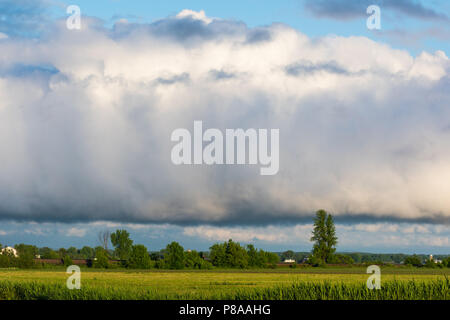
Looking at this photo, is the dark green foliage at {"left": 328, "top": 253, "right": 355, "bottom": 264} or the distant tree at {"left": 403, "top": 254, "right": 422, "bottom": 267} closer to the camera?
the dark green foliage at {"left": 328, "top": 253, "right": 355, "bottom": 264}

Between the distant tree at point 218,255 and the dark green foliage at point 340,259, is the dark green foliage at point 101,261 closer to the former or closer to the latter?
the distant tree at point 218,255

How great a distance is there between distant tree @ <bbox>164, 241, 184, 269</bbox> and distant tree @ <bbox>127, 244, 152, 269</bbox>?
487cm

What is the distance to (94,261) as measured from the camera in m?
157

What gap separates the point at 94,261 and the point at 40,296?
324ft

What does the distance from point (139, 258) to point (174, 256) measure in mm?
8915

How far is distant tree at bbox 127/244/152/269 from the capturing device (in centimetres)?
15300

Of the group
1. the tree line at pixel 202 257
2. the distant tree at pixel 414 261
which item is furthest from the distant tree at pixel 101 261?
the distant tree at pixel 414 261

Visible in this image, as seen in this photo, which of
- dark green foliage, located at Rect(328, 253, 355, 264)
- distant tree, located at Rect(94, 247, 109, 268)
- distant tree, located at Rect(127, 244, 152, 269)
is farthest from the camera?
dark green foliage, located at Rect(328, 253, 355, 264)

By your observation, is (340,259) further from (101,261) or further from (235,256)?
(101,261)

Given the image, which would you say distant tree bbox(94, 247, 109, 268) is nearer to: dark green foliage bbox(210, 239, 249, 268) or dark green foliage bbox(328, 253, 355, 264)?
dark green foliage bbox(210, 239, 249, 268)

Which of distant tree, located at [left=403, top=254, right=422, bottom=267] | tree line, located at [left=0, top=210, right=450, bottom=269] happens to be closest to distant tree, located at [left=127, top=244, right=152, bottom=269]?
tree line, located at [left=0, top=210, right=450, bottom=269]

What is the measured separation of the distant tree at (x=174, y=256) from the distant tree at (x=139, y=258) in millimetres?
4866
